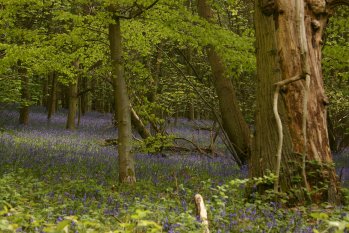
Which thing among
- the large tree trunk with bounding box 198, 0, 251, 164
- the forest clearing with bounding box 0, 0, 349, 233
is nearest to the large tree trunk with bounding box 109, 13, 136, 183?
the forest clearing with bounding box 0, 0, 349, 233

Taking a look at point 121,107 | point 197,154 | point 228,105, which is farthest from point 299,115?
point 197,154

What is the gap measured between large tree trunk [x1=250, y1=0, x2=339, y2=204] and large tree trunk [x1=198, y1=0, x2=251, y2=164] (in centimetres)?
616

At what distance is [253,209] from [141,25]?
17.6ft

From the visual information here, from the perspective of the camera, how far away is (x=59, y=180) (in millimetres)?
8609

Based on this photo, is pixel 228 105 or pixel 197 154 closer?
pixel 228 105

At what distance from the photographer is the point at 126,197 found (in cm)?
703

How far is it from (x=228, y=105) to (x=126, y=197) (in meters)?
5.82

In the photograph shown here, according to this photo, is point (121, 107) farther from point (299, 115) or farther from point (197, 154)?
point (197, 154)

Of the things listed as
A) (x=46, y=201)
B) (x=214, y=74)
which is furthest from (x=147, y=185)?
(x=214, y=74)

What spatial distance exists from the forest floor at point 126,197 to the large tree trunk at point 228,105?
0.82 metres

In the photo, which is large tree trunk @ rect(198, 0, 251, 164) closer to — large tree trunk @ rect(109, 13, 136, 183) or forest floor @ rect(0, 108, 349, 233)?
forest floor @ rect(0, 108, 349, 233)

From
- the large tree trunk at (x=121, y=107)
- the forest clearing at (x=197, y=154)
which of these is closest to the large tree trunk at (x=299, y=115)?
the forest clearing at (x=197, y=154)

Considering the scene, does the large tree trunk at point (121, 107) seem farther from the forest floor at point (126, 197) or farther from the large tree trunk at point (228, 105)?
the large tree trunk at point (228, 105)

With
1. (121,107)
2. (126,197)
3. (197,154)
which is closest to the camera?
(126,197)
